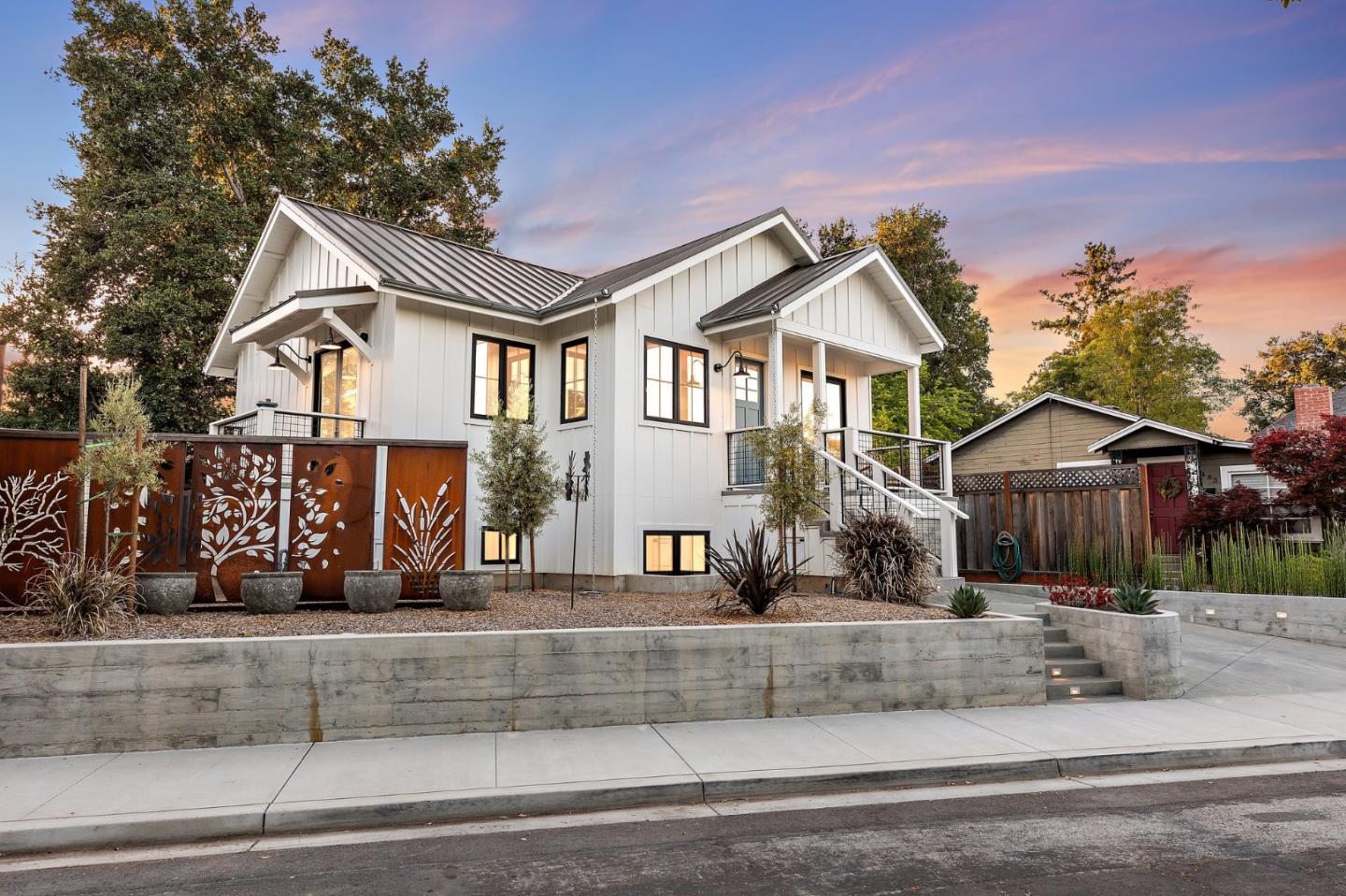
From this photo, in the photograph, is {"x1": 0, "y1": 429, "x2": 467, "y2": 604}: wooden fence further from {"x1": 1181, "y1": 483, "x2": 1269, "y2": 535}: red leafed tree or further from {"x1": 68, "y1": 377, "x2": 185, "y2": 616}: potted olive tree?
{"x1": 1181, "y1": 483, "x2": 1269, "y2": 535}: red leafed tree

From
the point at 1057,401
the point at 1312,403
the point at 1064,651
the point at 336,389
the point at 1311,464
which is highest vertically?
the point at 1057,401

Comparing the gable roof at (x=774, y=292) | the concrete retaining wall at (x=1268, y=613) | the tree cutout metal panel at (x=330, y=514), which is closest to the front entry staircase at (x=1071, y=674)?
the concrete retaining wall at (x=1268, y=613)

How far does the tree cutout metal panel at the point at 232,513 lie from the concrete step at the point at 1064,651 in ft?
28.9

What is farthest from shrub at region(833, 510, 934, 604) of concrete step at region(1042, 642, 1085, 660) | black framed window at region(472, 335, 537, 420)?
black framed window at region(472, 335, 537, 420)

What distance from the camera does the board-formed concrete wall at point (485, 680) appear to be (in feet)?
20.0

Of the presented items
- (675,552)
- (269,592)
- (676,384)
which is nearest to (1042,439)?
(676,384)

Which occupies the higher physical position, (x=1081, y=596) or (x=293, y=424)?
(x=293, y=424)

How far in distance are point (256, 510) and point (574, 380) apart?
5.75 m

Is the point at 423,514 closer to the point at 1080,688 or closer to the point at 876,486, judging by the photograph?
the point at 876,486

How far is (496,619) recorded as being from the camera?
8062 mm

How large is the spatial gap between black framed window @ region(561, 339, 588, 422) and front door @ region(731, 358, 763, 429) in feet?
8.99

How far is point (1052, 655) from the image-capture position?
368 inches

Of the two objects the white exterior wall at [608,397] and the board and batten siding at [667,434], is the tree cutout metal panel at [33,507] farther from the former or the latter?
the board and batten siding at [667,434]

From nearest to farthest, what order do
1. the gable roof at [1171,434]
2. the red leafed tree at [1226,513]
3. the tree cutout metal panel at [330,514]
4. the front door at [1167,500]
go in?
the tree cutout metal panel at [330,514], the red leafed tree at [1226,513], the front door at [1167,500], the gable roof at [1171,434]
